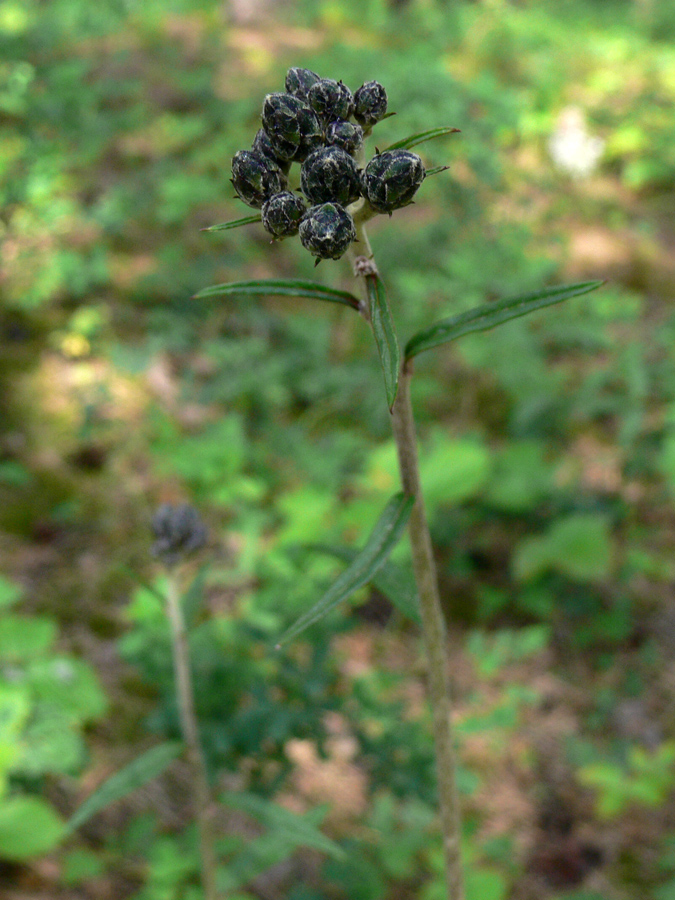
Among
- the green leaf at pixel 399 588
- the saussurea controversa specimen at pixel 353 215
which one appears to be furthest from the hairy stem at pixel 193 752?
the saussurea controversa specimen at pixel 353 215

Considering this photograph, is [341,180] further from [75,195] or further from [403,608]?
[75,195]

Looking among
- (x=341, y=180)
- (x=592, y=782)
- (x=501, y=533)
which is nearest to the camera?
(x=341, y=180)

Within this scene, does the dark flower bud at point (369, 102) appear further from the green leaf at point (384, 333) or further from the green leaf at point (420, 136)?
the green leaf at point (384, 333)

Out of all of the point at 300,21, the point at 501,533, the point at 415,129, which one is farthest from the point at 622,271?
the point at 300,21

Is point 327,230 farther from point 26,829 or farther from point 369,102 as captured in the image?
point 26,829

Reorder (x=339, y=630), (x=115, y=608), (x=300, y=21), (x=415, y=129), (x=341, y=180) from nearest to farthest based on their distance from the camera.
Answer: (x=341, y=180), (x=339, y=630), (x=115, y=608), (x=415, y=129), (x=300, y=21)

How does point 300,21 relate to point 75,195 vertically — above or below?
above

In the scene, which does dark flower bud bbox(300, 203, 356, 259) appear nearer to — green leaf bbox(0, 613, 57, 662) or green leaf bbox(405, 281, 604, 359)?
green leaf bbox(405, 281, 604, 359)
